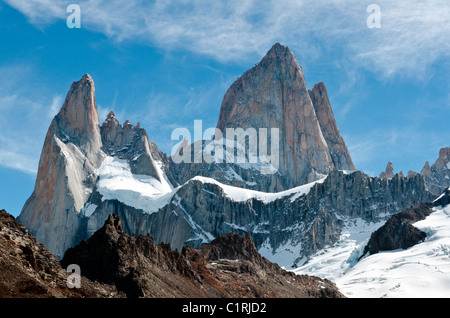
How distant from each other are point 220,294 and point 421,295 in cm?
7142

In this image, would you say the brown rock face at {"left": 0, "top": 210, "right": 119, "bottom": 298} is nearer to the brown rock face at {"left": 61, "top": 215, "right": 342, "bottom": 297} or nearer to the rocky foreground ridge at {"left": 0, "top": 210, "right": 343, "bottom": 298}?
the rocky foreground ridge at {"left": 0, "top": 210, "right": 343, "bottom": 298}

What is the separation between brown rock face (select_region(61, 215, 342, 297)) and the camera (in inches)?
4235

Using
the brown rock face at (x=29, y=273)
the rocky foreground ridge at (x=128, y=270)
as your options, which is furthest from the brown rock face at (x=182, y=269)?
the brown rock face at (x=29, y=273)

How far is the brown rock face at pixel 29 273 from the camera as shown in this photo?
83.8 m

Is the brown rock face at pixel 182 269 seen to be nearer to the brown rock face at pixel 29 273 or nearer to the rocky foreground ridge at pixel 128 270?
the rocky foreground ridge at pixel 128 270

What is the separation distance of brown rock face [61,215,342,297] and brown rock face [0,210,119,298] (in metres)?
5.47

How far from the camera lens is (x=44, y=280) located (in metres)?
89.4

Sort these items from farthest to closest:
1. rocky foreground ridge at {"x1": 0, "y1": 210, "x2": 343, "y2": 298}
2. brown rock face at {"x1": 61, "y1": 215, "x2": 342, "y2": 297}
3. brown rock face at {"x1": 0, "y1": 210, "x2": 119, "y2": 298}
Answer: brown rock face at {"x1": 61, "y1": 215, "x2": 342, "y2": 297}
rocky foreground ridge at {"x1": 0, "y1": 210, "x2": 343, "y2": 298}
brown rock face at {"x1": 0, "y1": 210, "x2": 119, "y2": 298}

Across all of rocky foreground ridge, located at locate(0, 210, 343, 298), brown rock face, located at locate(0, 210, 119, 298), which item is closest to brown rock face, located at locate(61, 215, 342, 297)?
rocky foreground ridge, located at locate(0, 210, 343, 298)

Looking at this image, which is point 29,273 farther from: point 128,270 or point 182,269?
point 182,269
